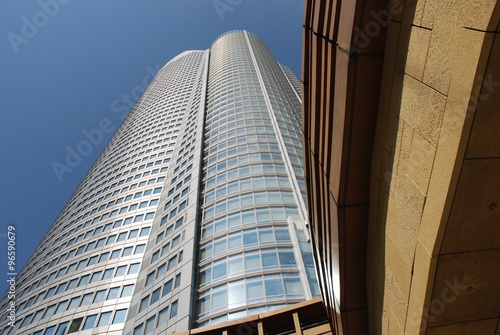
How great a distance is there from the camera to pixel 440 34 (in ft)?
15.3

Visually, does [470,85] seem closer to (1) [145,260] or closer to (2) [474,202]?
(2) [474,202]

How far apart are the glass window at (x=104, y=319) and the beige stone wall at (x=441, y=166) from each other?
93.2 ft

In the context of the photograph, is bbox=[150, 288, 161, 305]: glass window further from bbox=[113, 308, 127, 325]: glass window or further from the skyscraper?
bbox=[113, 308, 127, 325]: glass window

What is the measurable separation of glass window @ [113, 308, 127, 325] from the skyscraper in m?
0.10

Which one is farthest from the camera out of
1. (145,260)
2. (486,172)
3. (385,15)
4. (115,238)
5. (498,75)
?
(115,238)

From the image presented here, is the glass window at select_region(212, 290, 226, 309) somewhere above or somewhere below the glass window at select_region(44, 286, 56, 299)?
below

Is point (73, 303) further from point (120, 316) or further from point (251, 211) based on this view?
point (251, 211)

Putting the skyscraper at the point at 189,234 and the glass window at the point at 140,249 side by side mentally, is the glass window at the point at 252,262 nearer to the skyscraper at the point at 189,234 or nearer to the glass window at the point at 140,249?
the skyscraper at the point at 189,234

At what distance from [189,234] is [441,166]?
26933 mm

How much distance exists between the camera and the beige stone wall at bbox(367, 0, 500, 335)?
421 centimetres

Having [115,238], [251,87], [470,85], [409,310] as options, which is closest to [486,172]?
[470,85]

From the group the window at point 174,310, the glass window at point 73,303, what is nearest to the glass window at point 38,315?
the glass window at point 73,303

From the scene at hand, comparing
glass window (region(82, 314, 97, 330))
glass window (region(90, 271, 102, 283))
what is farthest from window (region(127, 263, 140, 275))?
glass window (region(82, 314, 97, 330))

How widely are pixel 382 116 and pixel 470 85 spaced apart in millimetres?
2448
